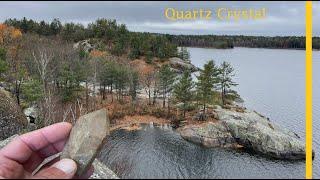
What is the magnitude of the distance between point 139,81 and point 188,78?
51.6 feet

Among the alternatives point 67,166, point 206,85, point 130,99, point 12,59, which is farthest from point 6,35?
point 67,166

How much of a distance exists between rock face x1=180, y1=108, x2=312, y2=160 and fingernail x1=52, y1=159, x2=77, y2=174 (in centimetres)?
3723

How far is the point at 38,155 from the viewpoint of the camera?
16.9ft

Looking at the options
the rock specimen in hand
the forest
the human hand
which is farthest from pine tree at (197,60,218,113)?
the rock specimen in hand

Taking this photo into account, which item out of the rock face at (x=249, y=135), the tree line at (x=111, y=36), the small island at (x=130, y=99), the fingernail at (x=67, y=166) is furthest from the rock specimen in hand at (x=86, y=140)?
the tree line at (x=111, y=36)

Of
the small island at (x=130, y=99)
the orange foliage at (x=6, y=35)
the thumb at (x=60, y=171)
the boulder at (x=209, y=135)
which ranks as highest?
the orange foliage at (x=6, y=35)

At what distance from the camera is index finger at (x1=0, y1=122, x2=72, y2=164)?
485cm

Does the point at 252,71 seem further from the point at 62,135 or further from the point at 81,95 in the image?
the point at 62,135

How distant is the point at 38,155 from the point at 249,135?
4445 centimetres

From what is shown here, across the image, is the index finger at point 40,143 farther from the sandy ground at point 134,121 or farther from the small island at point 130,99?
the sandy ground at point 134,121

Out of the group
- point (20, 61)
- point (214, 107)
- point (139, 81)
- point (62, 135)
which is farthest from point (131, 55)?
point (62, 135)

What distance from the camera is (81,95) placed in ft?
220

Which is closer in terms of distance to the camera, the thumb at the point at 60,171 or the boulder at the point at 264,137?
the thumb at the point at 60,171

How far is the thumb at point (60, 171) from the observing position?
4.52 metres
